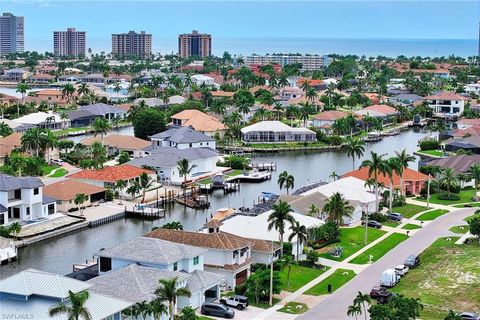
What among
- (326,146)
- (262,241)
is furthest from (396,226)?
(326,146)

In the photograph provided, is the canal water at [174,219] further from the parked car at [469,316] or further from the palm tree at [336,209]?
the parked car at [469,316]

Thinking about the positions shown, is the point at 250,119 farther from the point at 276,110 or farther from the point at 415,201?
the point at 415,201

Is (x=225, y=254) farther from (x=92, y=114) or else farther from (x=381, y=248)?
(x=92, y=114)

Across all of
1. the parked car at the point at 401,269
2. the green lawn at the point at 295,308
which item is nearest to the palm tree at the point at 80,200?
the green lawn at the point at 295,308

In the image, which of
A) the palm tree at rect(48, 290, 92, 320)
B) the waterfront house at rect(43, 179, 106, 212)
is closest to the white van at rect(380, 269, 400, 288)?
the palm tree at rect(48, 290, 92, 320)

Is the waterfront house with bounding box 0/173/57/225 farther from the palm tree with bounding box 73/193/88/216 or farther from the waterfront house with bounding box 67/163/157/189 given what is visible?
the waterfront house with bounding box 67/163/157/189

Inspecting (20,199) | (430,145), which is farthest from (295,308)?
(430,145)
